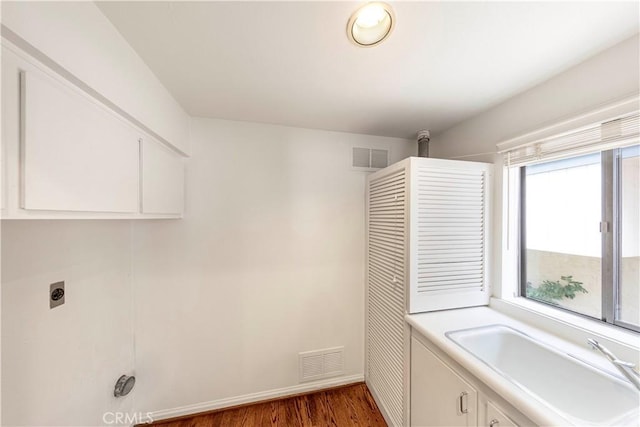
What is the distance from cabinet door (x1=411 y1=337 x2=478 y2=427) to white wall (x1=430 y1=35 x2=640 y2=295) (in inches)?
30.3

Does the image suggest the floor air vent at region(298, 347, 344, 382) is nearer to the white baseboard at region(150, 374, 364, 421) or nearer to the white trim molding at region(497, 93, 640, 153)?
the white baseboard at region(150, 374, 364, 421)

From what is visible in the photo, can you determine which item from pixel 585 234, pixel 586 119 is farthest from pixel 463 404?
pixel 586 119

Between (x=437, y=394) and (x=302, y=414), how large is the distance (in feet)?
3.66

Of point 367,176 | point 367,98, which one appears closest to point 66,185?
point 367,98

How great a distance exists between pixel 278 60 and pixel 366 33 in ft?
1.46

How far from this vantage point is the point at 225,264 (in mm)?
1772

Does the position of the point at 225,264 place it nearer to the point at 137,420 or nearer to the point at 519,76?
the point at 137,420

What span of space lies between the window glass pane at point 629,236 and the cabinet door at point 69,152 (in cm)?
239

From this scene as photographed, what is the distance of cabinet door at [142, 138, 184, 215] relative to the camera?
120 centimetres

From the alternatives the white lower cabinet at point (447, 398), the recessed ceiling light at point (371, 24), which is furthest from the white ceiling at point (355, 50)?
the white lower cabinet at point (447, 398)

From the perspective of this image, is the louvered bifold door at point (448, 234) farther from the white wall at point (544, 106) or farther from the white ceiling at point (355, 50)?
the white ceiling at point (355, 50)

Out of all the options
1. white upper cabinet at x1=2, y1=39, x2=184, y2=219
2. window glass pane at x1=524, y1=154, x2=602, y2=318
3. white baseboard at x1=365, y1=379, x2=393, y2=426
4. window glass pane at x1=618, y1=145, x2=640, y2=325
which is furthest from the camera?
white baseboard at x1=365, y1=379, x2=393, y2=426

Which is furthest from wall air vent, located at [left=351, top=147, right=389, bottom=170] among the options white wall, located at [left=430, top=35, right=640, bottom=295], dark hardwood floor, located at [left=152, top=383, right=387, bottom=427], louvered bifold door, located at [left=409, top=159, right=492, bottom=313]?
A: dark hardwood floor, located at [left=152, top=383, right=387, bottom=427]

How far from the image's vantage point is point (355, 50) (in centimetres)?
104
